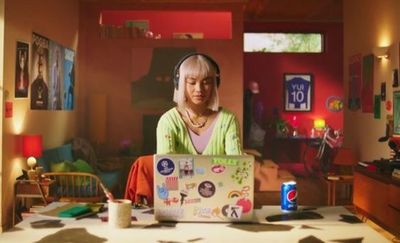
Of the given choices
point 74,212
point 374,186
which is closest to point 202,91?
point 74,212

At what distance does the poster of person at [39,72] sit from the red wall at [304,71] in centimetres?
483

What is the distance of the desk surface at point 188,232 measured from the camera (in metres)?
1.81

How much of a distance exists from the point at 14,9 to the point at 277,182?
13.8ft

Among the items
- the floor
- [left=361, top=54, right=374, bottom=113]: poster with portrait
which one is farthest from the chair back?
[left=361, top=54, right=374, bottom=113]: poster with portrait

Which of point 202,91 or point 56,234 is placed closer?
point 56,234

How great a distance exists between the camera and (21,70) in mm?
4980

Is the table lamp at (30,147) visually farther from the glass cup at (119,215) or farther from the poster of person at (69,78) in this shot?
the glass cup at (119,215)

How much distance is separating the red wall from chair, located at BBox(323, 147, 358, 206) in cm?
331

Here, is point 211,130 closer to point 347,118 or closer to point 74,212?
point 74,212

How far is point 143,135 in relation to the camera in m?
7.55

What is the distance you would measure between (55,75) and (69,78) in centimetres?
68

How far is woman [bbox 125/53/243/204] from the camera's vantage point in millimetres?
2350

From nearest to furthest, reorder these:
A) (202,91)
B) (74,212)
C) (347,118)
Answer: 1. (74,212)
2. (202,91)
3. (347,118)

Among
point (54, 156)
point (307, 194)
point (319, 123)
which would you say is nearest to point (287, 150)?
point (319, 123)
